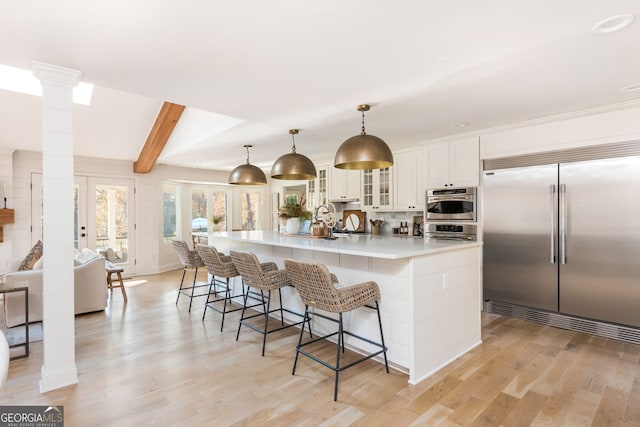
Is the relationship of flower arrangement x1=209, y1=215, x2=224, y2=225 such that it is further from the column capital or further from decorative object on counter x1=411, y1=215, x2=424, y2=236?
the column capital

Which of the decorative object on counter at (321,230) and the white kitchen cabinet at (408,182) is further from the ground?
the white kitchen cabinet at (408,182)

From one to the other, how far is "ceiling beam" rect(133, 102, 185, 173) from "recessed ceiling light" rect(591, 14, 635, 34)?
4.40 meters

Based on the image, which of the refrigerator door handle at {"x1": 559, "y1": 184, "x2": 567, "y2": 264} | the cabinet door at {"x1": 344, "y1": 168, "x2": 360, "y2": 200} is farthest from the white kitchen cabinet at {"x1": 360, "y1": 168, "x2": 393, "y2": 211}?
the refrigerator door handle at {"x1": 559, "y1": 184, "x2": 567, "y2": 264}

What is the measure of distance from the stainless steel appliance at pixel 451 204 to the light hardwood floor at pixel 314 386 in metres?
1.56

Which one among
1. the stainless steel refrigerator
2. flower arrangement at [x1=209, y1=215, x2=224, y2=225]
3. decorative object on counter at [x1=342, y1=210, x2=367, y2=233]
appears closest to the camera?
the stainless steel refrigerator

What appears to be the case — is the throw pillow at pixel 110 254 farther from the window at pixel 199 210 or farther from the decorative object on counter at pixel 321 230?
the decorative object on counter at pixel 321 230

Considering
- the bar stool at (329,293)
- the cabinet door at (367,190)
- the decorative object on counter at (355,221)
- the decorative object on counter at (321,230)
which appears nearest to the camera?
the bar stool at (329,293)

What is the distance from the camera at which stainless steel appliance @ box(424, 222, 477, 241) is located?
13.9 ft

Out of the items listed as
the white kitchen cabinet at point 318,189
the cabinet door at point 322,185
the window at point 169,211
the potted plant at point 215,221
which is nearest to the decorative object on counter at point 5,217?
the window at point 169,211

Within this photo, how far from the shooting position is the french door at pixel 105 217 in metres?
5.89

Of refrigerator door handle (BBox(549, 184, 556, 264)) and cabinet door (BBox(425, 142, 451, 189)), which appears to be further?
cabinet door (BBox(425, 142, 451, 189))

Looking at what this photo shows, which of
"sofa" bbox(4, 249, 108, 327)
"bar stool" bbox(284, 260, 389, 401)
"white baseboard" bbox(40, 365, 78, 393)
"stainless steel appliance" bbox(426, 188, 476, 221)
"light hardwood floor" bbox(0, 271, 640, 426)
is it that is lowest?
"light hardwood floor" bbox(0, 271, 640, 426)

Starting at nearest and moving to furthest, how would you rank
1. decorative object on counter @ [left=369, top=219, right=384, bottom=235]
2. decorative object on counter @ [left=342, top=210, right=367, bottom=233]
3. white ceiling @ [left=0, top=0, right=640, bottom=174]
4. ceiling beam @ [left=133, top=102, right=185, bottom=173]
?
white ceiling @ [left=0, top=0, right=640, bottom=174], ceiling beam @ [left=133, top=102, right=185, bottom=173], decorative object on counter @ [left=369, top=219, right=384, bottom=235], decorative object on counter @ [left=342, top=210, right=367, bottom=233]

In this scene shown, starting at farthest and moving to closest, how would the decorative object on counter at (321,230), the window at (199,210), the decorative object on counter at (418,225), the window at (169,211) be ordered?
the window at (199,210) → the window at (169,211) → the decorative object on counter at (418,225) → the decorative object on counter at (321,230)
